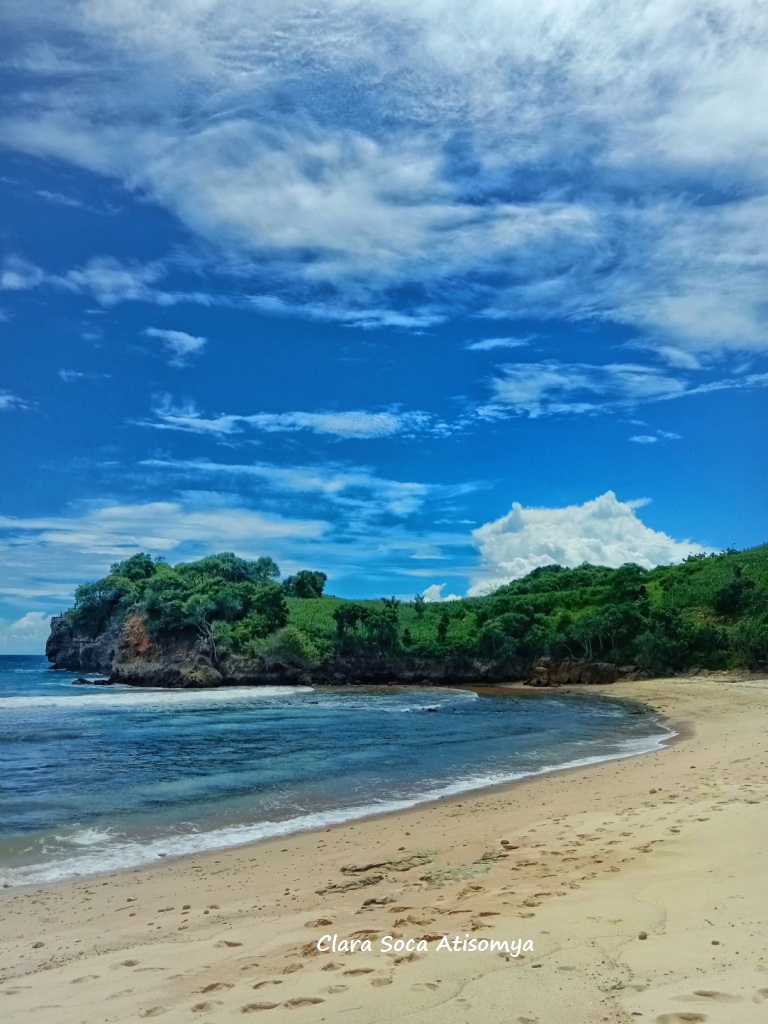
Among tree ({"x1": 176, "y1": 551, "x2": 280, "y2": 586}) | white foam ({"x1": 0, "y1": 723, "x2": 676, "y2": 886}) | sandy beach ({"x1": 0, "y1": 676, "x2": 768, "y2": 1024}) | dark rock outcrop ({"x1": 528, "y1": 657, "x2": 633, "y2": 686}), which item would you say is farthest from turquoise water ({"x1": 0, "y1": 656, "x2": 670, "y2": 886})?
tree ({"x1": 176, "y1": 551, "x2": 280, "y2": 586})

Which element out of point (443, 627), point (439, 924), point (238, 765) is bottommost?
point (238, 765)

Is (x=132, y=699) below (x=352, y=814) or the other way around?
below

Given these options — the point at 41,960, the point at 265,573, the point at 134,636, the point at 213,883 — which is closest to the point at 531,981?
the point at 41,960

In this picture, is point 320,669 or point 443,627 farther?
point 443,627

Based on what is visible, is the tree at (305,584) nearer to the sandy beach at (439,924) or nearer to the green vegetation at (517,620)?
the green vegetation at (517,620)

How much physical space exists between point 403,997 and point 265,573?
96064 millimetres

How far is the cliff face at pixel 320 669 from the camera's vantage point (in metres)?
60.5

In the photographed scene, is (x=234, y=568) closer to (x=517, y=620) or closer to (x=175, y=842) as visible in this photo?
(x=517, y=620)

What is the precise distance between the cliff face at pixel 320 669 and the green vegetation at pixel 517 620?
68 centimetres

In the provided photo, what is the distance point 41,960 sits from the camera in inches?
277

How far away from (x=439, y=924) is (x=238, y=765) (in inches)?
596

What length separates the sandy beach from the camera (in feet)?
15.2

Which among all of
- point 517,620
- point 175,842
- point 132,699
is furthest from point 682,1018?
point 517,620

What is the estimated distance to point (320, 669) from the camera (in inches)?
2726
